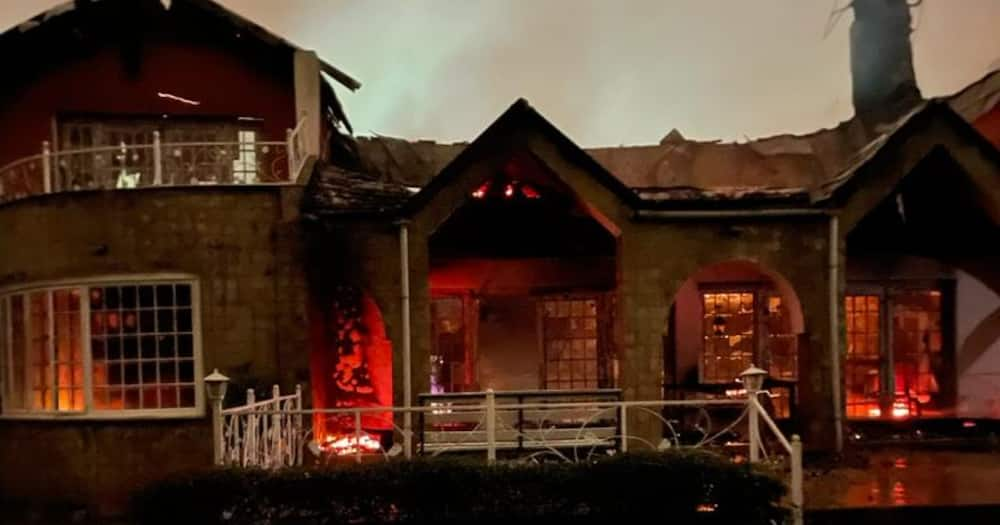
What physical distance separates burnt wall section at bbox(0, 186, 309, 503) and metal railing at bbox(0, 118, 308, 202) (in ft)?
4.11

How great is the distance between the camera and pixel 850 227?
12.7 metres

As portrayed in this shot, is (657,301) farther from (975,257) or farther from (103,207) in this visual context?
(103,207)

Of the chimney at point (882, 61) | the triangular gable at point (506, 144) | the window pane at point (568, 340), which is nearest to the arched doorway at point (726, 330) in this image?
the window pane at point (568, 340)

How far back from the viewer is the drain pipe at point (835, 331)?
12.4 meters

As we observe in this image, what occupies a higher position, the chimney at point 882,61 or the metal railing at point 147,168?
the chimney at point 882,61

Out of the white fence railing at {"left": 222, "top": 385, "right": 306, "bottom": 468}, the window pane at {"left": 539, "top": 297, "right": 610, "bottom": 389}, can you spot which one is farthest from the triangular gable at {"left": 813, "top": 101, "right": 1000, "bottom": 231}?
the white fence railing at {"left": 222, "top": 385, "right": 306, "bottom": 468}

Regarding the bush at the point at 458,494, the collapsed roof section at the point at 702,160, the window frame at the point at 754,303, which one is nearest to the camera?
the bush at the point at 458,494

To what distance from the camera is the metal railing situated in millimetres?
13773

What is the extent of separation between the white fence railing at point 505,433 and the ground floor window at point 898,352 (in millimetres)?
3516

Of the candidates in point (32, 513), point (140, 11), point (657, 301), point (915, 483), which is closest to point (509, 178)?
point (657, 301)

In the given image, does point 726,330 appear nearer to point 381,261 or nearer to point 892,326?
point 892,326

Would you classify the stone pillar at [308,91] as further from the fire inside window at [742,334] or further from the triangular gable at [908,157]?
the triangular gable at [908,157]

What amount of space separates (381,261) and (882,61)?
1135 centimetres

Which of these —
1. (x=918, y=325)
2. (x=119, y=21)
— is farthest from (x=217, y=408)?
(x=918, y=325)
